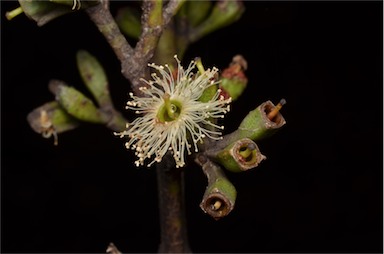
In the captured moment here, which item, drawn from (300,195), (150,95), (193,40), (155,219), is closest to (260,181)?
(300,195)

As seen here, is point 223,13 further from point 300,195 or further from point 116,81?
point 300,195

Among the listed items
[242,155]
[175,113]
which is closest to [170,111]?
[175,113]

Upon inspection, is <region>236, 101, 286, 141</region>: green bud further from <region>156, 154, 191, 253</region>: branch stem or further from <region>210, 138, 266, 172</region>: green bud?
<region>156, 154, 191, 253</region>: branch stem

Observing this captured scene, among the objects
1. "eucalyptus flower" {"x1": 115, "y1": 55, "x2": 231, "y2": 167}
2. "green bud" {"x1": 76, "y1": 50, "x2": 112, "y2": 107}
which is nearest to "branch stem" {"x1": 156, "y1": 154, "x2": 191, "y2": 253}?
"eucalyptus flower" {"x1": 115, "y1": 55, "x2": 231, "y2": 167}

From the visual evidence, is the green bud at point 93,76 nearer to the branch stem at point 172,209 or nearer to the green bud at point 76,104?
the green bud at point 76,104

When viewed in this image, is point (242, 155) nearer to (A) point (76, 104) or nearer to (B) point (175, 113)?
(B) point (175, 113)

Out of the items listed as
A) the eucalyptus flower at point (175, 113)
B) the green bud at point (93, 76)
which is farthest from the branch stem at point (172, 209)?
the green bud at point (93, 76)
